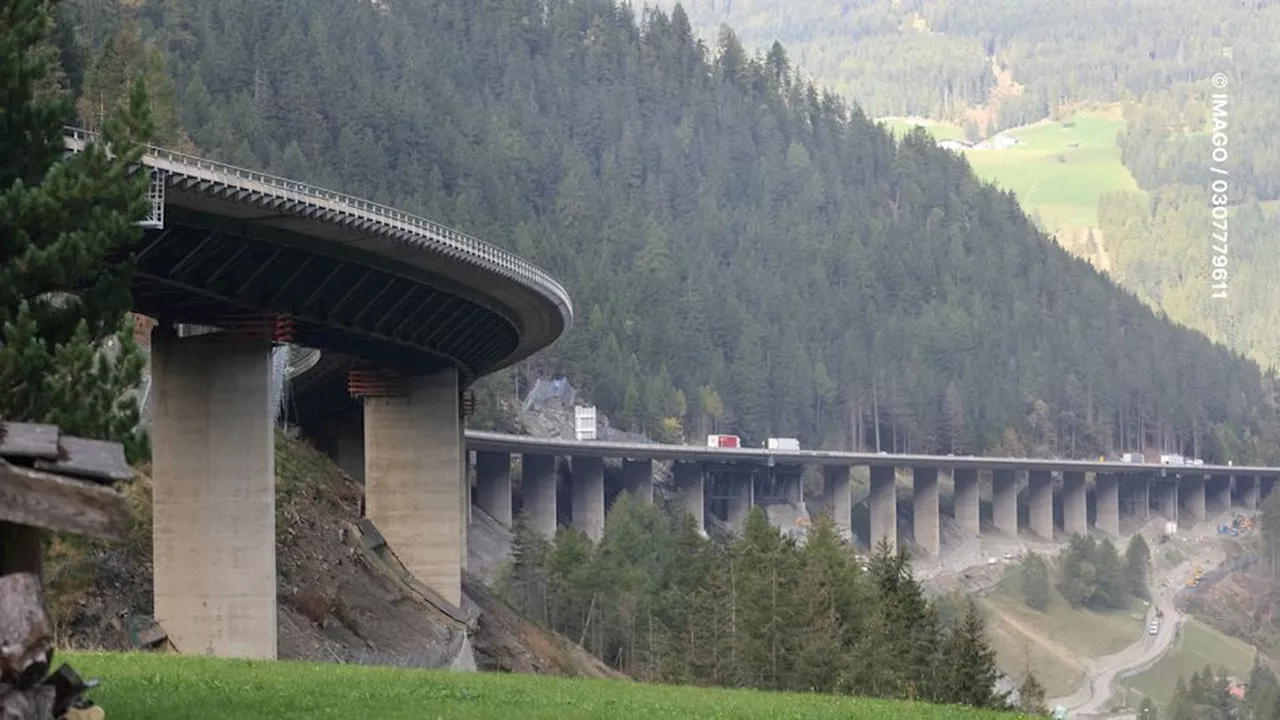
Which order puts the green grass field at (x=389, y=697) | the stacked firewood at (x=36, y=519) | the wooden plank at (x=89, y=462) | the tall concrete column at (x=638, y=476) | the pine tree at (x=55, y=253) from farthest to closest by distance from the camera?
the tall concrete column at (x=638, y=476) → the pine tree at (x=55, y=253) → the green grass field at (x=389, y=697) → the wooden plank at (x=89, y=462) → the stacked firewood at (x=36, y=519)

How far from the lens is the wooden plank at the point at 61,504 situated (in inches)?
826

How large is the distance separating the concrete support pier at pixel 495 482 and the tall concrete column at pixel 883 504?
181ft

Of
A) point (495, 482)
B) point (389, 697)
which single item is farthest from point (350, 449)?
point (389, 697)

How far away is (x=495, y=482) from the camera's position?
146 metres

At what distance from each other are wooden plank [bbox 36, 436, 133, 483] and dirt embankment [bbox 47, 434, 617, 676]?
116 ft

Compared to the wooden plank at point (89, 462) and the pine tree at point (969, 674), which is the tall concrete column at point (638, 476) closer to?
the pine tree at point (969, 674)

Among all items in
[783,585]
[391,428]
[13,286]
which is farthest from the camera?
[391,428]

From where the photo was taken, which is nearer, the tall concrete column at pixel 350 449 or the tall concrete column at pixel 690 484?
the tall concrete column at pixel 350 449

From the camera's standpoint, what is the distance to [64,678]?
22.4m

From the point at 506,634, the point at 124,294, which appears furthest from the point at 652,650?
the point at 124,294

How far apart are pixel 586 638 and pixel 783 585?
29.7 metres

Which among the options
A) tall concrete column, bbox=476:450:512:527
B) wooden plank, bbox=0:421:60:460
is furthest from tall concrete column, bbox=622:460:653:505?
wooden plank, bbox=0:421:60:460

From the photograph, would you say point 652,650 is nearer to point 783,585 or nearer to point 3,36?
point 783,585

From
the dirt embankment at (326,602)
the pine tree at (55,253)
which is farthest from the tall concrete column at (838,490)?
the pine tree at (55,253)
